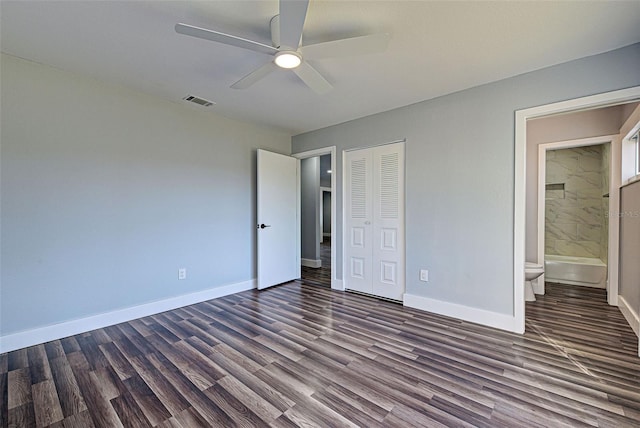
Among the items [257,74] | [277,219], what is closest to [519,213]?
[257,74]

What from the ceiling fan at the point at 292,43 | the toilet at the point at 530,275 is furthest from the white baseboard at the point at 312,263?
the ceiling fan at the point at 292,43

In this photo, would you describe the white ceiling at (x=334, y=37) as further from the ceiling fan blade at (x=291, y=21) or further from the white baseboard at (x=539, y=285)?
the white baseboard at (x=539, y=285)

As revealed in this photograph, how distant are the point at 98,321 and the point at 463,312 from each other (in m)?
3.68

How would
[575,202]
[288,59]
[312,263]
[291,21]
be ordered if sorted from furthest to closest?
[312,263] → [575,202] → [288,59] → [291,21]

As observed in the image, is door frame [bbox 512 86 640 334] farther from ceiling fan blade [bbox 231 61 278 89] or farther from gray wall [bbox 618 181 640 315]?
ceiling fan blade [bbox 231 61 278 89]

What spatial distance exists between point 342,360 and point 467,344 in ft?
3.67

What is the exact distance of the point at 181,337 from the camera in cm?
245

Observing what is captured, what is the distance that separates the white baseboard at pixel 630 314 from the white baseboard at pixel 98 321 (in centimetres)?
429

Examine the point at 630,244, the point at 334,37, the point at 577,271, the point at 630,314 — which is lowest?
the point at 630,314

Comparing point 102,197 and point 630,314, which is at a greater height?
point 102,197

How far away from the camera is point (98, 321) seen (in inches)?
103

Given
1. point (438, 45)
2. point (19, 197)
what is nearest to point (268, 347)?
point (19, 197)

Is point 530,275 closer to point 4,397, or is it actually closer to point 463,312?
point 463,312

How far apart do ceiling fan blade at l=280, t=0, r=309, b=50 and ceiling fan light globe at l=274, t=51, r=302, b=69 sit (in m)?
0.07
